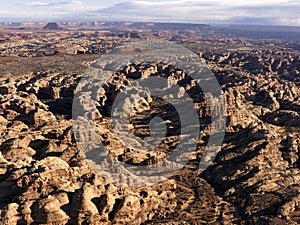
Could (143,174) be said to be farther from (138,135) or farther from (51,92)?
(51,92)

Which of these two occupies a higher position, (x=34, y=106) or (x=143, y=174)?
(x=34, y=106)

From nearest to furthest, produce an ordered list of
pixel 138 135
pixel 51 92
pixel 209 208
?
pixel 209 208 < pixel 138 135 < pixel 51 92

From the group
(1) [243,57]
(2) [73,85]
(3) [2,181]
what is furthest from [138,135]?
(1) [243,57]

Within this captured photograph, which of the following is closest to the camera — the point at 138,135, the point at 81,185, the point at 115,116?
the point at 81,185

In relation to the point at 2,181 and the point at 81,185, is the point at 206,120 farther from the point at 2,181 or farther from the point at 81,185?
the point at 2,181

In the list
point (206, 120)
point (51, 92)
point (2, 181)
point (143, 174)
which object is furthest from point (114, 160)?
point (51, 92)

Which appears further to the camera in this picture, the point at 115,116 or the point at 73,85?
the point at 73,85
